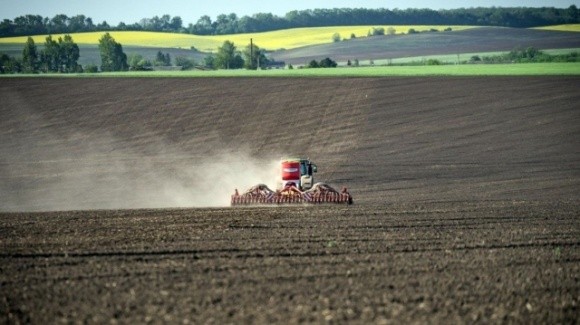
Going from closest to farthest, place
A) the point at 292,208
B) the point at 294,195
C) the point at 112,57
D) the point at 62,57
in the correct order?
the point at 292,208 → the point at 294,195 → the point at 112,57 → the point at 62,57

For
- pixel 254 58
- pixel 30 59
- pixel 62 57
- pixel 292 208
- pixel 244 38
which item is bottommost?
pixel 244 38

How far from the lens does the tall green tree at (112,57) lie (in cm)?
10319

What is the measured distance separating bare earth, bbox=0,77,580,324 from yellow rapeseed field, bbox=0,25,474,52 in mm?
62555

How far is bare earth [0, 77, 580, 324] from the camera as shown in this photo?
14.3 meters

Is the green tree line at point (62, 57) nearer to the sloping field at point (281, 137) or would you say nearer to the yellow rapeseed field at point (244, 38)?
the yellow rapeseed field at point (244, 38)

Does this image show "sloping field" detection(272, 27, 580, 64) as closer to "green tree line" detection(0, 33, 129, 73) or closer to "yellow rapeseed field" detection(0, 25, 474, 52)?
"yellow rapeseed field" detection(0, 25, 474, 52)

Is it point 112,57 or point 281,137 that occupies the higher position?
point 281,137

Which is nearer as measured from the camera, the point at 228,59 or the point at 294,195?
the point at 294,195

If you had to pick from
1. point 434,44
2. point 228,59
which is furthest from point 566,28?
point 228,59

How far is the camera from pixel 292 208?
29.1 meters

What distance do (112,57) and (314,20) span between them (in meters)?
64.6

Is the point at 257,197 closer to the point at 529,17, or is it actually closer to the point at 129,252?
the point at 129,252

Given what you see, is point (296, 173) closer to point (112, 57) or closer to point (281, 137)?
point (281, 137)

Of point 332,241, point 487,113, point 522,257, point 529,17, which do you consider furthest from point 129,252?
point 529,17
